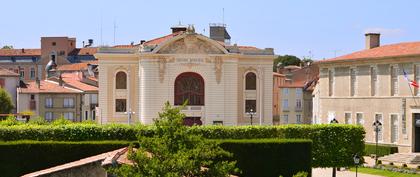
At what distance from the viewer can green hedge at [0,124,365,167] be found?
42844mm

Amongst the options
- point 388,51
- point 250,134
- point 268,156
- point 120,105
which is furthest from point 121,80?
point 268,156

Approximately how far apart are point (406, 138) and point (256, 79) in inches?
689

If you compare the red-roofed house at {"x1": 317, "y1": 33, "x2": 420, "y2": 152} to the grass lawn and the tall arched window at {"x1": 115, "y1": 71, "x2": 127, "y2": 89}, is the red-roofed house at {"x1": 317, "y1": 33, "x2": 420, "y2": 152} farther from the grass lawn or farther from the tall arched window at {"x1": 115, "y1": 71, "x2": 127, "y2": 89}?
the tall arched window at {"x1": 115, "y1": 71, "x2": 127, "y2": 89}

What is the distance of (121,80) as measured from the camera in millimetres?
80750

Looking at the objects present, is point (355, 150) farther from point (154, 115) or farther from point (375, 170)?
point (154, 115)

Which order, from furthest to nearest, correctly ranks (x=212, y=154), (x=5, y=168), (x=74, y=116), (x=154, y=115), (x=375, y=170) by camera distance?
(x=74, y=116) → (x=154, y=115) → (x=375, y=170) → (x=5, y=168) → (x=212, y=154)

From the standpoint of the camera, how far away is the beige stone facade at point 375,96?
67.6 meters

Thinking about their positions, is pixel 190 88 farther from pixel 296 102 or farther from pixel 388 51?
pixel 296 102

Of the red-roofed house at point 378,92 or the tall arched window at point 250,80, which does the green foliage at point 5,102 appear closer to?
the tall arched window at point 250,80

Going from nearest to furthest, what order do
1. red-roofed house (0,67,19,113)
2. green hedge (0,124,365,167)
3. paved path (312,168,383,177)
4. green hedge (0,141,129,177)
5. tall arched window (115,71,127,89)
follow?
green hedge (0,141,129,177) < green hedge (0,124,365,167) < paved path (312,168,383,177) < tall arched window (115,71,127,89) < red-roofed house (0,67,19,113)

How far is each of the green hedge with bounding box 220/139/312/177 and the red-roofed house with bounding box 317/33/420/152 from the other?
2512cm

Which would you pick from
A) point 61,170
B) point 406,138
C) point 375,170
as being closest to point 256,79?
point 406,138

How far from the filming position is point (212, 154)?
2898cm

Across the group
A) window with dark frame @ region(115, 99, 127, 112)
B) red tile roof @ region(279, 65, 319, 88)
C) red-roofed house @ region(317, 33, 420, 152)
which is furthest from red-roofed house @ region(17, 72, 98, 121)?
red-roofed house @ region(317, 33, 420, 152)
